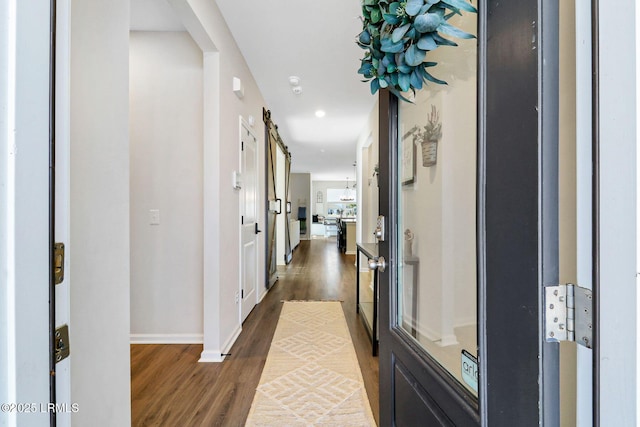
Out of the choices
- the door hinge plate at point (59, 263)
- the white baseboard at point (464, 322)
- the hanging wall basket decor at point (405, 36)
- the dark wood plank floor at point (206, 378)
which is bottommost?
the dark wood plank floor at point (206, 378)

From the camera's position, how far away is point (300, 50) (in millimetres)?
2857

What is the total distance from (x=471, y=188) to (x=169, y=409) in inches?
79.4

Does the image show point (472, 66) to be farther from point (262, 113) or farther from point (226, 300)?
point (262, 113)

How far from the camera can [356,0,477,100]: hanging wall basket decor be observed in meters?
0.66

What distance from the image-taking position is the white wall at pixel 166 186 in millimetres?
2572

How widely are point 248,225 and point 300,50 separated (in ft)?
6.22

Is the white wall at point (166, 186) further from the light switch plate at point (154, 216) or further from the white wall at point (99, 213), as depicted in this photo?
the white wall at point (99, 213)

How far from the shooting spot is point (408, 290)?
1.12 metres

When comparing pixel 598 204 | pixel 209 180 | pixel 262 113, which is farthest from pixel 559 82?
pixel 262 113

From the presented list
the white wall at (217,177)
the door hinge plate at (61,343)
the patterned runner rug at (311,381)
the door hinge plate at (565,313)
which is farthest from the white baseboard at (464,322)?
the white wall at (217,177)

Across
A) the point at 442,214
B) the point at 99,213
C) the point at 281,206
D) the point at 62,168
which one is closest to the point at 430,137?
the point at 442,214

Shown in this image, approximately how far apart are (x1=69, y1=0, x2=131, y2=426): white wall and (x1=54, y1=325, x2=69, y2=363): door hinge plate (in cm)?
46

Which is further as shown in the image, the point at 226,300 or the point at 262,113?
the point at 262,113

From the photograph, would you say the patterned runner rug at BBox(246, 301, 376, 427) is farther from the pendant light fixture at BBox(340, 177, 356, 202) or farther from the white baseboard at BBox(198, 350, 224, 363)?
the pendant light fixture at BBox(340, 177, 356, 202)
